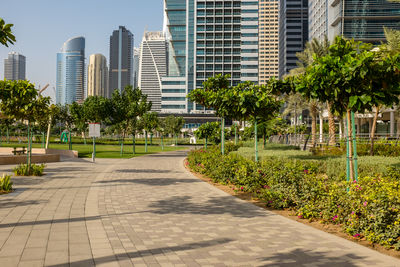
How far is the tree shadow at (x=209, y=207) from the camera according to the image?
339 inches

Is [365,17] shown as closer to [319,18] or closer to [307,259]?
[319,18]

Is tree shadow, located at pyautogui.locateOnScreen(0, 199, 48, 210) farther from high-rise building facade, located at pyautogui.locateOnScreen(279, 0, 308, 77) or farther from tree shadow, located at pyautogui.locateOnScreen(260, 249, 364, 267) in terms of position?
high-rise building facade, located at pyautogui.locateOnScreen(279, 0, 308, 77)

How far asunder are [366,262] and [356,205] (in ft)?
5.20

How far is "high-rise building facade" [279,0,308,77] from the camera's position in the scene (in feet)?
536

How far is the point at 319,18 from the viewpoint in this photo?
3248 inches

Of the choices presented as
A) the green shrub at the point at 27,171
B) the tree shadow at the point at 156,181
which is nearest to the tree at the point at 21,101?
the green shrub at the point at 27,171

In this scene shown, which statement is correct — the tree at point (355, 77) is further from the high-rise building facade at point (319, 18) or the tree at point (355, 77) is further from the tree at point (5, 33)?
the high-rise building facade at point (319, 18)

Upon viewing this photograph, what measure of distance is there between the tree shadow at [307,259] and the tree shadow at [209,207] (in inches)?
109

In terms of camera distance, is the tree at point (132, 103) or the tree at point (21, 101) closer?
the tree at point (21, 101)

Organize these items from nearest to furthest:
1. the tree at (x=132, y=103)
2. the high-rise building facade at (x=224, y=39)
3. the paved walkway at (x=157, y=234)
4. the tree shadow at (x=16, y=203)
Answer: the paved walkway at (x=157, y=234), the tree shadow at (x=16, y=203), the tree at (x=132, y=103), the high-rise building facade at (x=224, y=39)

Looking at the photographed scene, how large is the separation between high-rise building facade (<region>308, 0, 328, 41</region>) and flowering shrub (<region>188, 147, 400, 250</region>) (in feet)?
235

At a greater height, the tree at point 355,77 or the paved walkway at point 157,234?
the tree at point 355,77

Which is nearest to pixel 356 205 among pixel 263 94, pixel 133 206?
pixel 133 206

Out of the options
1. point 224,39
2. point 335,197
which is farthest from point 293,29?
point 335,197
